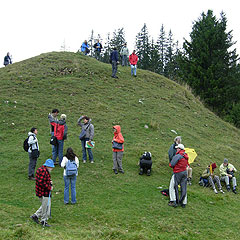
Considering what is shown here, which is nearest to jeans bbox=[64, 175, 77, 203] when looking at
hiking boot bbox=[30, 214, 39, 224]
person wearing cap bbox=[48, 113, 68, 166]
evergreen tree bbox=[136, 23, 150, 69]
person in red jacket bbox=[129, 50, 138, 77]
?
hiking boot bbox=[30, 214, 39, 224]

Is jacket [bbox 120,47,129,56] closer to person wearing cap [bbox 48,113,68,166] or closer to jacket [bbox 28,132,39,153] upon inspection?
person wearing cap [bbox 48,113,68,166]

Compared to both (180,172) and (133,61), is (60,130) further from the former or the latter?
(133,61)

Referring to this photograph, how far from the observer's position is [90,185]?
9.79 m

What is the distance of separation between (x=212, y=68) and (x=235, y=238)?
26.8m

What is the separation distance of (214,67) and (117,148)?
2418 cm

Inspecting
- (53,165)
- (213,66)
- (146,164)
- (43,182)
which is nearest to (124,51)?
(213,66)

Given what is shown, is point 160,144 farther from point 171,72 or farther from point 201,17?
point 171,72

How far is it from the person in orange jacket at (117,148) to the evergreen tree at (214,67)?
876 inches

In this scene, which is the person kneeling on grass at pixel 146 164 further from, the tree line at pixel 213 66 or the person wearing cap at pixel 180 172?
the tree line at pixel 213 66

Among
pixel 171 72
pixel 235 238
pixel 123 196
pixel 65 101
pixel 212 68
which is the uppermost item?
pixel 171 72

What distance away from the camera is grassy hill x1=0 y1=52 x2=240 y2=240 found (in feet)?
23.1

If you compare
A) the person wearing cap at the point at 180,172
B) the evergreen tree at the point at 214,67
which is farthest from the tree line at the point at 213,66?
the person wearing cap at the point at 180,172

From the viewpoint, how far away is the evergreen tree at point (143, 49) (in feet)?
183

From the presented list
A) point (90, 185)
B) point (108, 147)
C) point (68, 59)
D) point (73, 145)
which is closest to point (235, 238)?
point (90, 185)
